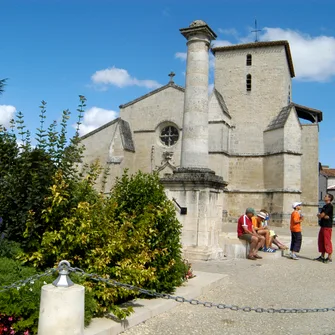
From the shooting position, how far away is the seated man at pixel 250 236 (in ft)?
31.2

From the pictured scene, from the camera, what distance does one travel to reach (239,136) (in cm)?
2669

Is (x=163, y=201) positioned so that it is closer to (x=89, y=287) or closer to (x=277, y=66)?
(x=89, y=287)

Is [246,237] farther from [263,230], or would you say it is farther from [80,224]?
[80,224]

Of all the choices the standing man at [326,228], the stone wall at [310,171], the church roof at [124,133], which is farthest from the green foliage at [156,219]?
the stone wall at [310,171]

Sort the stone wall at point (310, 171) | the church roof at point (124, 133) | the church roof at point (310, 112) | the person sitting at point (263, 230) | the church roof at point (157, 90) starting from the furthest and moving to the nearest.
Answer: the church roof at point (310, 112), the stone wall at point (310, 171), the church roof at point (157, 90), the church roof at point (124, 133), the person sitting at point (263, 230)

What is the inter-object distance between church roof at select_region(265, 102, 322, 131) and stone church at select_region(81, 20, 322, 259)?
0.07 meters

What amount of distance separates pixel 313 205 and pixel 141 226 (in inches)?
987

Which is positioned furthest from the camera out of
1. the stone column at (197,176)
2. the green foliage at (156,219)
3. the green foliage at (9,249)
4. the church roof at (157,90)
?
the church roof at (157,90)

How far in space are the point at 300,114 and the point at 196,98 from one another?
24.0m

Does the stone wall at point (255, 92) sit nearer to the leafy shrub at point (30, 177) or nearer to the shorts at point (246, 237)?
the shorts at point (246, 237)

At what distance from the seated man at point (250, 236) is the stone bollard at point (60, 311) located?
23.1ft

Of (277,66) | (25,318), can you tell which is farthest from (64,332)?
(277,66)

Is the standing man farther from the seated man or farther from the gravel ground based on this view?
the seated man

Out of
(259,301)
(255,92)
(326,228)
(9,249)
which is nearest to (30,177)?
(9,249)
